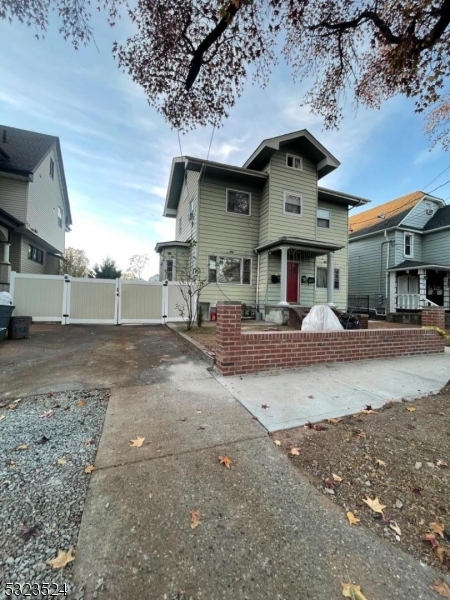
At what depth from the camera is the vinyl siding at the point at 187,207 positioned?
1246 cm

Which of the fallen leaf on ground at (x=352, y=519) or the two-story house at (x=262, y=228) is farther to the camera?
the two-story house at (x=262, y=228)

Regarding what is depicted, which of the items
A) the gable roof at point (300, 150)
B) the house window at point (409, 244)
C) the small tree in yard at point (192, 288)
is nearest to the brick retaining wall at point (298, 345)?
the small tree in yard at point (192, 288)

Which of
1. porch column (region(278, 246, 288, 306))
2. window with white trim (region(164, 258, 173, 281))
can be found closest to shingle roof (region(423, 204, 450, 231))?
porch column (region(278, 246, 288, 306))

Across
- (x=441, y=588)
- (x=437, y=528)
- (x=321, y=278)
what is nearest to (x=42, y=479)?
(x=441, y=588)

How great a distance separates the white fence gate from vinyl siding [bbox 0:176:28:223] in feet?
14.7

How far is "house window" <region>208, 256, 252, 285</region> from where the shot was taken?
12.3 meters

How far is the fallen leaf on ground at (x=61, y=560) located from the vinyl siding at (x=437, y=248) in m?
20.8

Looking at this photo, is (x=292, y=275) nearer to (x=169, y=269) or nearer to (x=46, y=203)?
(x=169, y=269)

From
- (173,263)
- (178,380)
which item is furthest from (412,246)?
(178,380)

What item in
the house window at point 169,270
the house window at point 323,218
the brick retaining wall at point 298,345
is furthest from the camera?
the house window at point 323,218

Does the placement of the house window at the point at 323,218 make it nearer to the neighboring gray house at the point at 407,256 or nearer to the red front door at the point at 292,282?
the red front door at the point at 292,282

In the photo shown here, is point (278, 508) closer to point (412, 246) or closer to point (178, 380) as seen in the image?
point (178, 380)

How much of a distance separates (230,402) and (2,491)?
2.16 meters

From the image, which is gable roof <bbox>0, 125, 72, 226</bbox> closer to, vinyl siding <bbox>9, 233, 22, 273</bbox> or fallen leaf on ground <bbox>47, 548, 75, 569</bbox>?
vinyl siding <bbox>9, 233, 22, 273</bbox>
